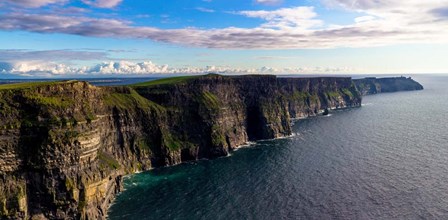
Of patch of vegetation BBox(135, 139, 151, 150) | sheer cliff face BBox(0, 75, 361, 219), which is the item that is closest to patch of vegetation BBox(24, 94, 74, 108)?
sheer cliff face BBox(0, 75, 361, 219)

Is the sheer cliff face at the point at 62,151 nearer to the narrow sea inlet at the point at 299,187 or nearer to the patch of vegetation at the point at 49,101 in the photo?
the patch of vegetation at the point at 49,101

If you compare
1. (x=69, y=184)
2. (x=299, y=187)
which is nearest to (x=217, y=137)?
(x=299, y=187)

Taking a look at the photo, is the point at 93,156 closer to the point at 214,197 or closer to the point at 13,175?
the point at 13,175

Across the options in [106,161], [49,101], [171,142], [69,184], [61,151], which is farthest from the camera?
[171,142]

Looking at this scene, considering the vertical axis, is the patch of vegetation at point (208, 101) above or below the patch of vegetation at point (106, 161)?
above

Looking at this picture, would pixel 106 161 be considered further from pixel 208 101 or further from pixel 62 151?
pixel 208 101

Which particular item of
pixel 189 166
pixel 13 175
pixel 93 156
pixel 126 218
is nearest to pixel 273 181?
pixel 189 166

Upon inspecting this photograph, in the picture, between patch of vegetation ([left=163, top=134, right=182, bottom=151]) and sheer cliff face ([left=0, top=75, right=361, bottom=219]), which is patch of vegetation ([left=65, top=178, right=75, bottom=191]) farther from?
patch of vegetation ([left=163, top=134, right=182, bottom=151])

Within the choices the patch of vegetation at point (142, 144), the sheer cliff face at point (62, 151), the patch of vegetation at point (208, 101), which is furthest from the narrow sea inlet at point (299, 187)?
the patch of vegetation at point (208, 101)

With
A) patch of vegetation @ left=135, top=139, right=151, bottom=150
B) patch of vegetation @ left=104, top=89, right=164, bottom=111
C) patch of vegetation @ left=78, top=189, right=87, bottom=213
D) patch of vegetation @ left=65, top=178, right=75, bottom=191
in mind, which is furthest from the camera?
patch of vegetation @ left=135, top=139, right=151, bottom=150
